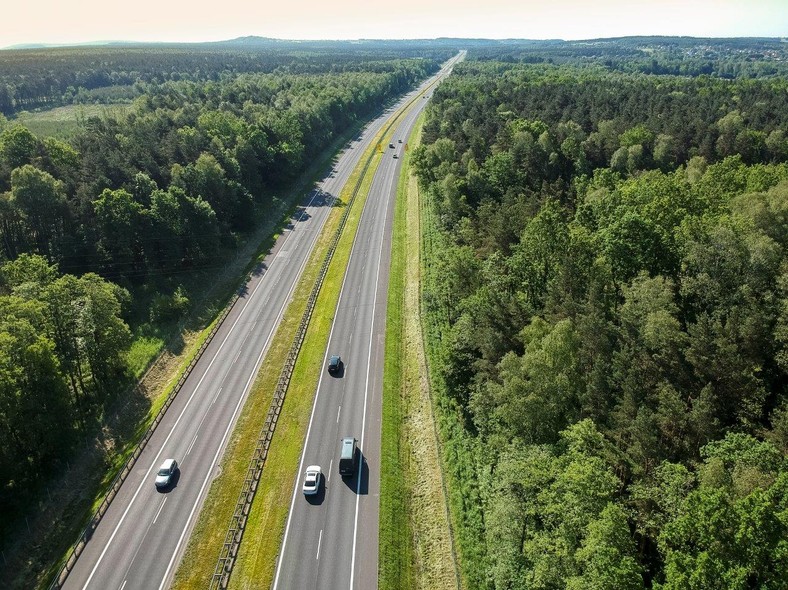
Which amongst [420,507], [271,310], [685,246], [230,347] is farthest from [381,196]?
[420,507]

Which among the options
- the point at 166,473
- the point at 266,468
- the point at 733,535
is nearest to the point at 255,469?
the point at 266,468

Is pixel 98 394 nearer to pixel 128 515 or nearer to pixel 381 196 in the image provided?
pixel 128 515

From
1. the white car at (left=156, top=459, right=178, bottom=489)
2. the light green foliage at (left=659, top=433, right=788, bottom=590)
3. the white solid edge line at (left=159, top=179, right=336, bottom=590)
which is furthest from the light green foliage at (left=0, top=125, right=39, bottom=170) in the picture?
the light green foliage at (left=659, top=433, right=788, bottom=590)

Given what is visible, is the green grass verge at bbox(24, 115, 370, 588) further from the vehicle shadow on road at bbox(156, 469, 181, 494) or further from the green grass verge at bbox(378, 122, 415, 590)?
the green grass verge at bbox(378, 122, 415, 590)

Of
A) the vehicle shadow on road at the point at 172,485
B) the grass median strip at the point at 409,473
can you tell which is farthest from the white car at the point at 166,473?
the grass median strip at the point at 409,473

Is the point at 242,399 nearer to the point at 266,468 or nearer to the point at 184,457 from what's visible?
the point at 184,457

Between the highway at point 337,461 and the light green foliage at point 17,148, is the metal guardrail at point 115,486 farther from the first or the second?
the light green foliage at point 17,148
